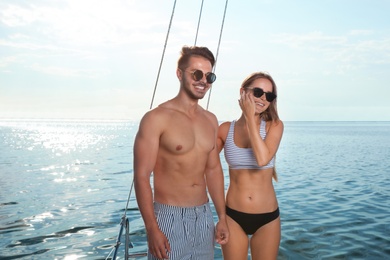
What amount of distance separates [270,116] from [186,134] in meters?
1.26

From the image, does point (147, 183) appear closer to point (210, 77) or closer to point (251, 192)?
point (210, 77)

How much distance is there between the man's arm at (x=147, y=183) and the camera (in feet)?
10.7

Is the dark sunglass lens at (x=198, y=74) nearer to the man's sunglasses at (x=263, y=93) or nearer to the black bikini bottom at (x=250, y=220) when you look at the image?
the man's sunglasses at (x=263, y=93)

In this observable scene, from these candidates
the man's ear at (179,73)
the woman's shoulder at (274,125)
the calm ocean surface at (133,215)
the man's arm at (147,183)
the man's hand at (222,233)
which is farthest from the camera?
the calm ocean surface at (133,215)

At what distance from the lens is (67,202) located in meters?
17.0

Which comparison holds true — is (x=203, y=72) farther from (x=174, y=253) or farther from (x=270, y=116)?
(x=174, y=253)

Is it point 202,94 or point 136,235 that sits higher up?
point 202,94

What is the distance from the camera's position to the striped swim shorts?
3439 mm

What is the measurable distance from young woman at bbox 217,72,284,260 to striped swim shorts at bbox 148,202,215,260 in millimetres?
674

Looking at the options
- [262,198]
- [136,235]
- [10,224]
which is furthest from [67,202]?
[262,198]

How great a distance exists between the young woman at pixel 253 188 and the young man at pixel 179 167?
22.7 inches

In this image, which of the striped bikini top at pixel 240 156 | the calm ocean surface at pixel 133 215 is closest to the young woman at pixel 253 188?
the striped bikini top at pixel 240 156

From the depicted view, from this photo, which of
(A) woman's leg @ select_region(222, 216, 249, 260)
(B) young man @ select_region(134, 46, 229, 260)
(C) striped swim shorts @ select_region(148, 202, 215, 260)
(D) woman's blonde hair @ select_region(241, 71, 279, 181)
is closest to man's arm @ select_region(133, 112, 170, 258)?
(B) young man @ select_region(134, 46, 229, 260)

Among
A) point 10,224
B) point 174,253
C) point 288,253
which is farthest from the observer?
point 10,224
